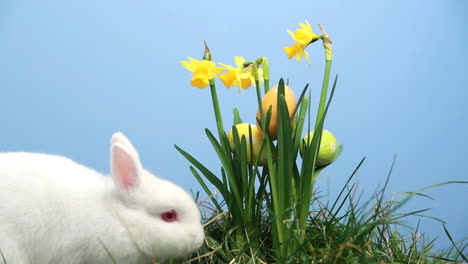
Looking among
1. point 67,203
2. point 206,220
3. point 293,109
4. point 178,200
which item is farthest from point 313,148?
point 67,203

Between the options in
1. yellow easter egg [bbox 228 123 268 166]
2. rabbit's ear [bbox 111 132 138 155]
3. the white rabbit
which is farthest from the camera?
yellow easter egg [bbox 228 123 268 166]

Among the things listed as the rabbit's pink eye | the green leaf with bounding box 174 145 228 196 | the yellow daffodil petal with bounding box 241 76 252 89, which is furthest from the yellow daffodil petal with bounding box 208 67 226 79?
the rabbit's pink eye

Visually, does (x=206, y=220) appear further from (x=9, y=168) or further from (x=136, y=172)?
(x=9, y=168)

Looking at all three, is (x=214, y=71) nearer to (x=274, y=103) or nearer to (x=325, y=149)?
(x=274, y=103)

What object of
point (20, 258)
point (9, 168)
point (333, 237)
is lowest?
point (333, 237)

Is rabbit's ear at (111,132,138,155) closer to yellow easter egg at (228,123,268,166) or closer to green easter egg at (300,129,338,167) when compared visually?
yellow easter egg at (228,123,268,166)

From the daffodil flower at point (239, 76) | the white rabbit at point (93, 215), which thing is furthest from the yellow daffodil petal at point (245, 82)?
the white rabbit at point (93, 215)

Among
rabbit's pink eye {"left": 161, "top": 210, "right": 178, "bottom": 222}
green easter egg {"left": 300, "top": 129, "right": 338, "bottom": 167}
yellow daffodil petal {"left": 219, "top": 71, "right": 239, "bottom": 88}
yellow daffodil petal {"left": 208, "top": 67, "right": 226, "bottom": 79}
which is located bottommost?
rabbit's pink eye {"left": 161, "top": 210, "right": 178, "bottom": 222}

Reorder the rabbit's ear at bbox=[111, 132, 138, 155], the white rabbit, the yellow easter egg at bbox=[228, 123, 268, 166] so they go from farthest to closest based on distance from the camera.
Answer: the yellow easter egg at bbox=[228, 123, 268, 166]
the rabbit's ear at bbox=[111, 132, 138, 155]
the white rabbit

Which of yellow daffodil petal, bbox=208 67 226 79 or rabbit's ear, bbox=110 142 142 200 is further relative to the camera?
yellow daffodil petal, bbox=208 67 226 79
